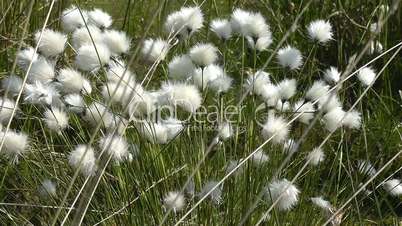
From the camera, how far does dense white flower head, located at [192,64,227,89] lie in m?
1.85

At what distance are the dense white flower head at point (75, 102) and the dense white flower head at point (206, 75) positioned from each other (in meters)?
0.30

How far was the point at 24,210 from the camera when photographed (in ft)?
6.90

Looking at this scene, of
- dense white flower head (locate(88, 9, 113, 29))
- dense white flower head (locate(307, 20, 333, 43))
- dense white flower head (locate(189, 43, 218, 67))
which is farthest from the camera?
dense white flower head (locate(88, 9, 113, 29))

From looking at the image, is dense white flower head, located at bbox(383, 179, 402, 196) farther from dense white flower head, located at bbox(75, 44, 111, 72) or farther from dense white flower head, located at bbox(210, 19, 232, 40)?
dense white flower head, located at bbox(75, 44, 111, 72)

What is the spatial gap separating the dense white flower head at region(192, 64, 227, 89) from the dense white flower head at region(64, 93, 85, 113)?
0.97ft

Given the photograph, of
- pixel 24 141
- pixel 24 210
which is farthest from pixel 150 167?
pixel 24 210

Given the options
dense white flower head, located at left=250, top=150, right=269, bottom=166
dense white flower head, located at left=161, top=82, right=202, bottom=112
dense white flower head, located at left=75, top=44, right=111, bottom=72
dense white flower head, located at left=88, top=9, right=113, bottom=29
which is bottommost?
dense white flower head, located at left=250, top=150, right=269, bottom=166

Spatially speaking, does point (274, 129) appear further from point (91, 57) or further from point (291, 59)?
point (91, 57)

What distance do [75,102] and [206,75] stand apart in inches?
13.6

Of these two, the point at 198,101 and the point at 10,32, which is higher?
the point at 10,32

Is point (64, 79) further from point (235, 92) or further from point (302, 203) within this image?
point (235, 92)

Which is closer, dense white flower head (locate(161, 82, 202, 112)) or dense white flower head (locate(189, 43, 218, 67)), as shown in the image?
dense white flower head (locate(161, 82, 202, 112))

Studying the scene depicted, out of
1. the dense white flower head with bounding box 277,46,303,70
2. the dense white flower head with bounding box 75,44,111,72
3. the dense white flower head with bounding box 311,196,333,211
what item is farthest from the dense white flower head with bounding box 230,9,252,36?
the dense white flower head with bounding box 311,196,333,211

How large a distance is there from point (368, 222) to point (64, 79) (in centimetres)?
112
